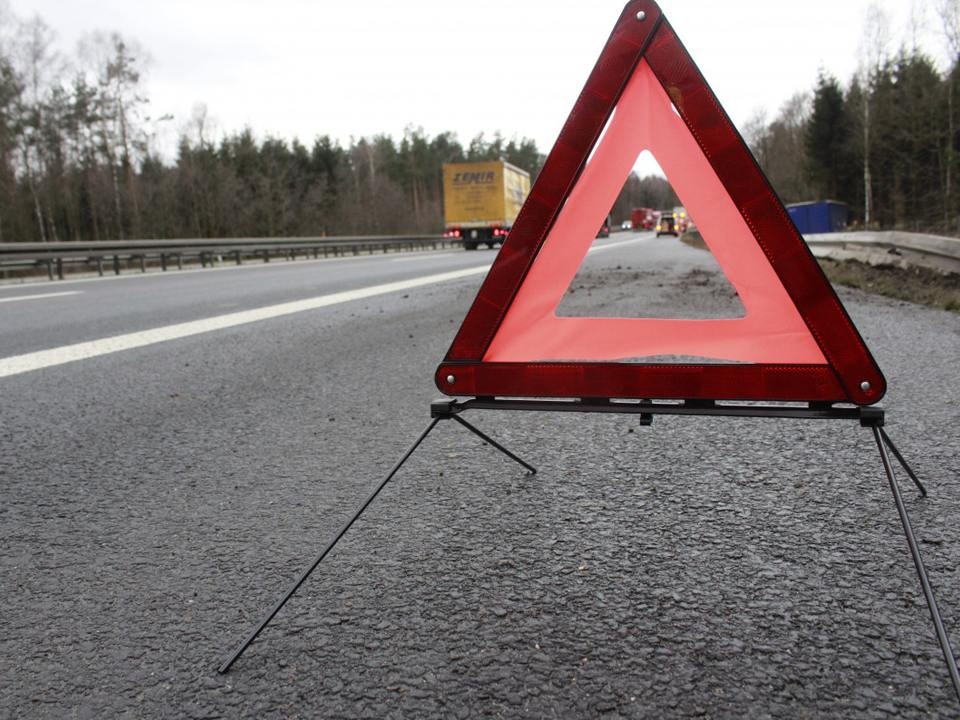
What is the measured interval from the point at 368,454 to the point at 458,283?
884cm

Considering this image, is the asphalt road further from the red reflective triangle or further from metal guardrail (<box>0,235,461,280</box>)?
metal guardrail (<box>0,235,461,280</box>)

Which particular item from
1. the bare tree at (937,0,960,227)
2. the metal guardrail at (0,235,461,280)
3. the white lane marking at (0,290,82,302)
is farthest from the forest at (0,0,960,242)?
the white lane marking at (0,290,82,302)

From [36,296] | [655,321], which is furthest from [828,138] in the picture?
[655,321]

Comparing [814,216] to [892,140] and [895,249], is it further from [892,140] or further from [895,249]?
[895,249]

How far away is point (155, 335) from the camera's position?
246 inches

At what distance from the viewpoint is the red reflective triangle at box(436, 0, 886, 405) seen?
163 centimetres

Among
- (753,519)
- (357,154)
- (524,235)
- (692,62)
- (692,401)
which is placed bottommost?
(753,519)

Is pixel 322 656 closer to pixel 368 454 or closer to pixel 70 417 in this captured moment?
pixel 368 454

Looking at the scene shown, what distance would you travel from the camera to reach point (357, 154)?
91.1 meters

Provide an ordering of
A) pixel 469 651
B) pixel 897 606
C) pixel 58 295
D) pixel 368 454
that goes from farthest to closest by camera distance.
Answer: pixel 58 295
pixel 368 454
pixel 897 606
pixel 469 651

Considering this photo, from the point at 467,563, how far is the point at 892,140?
196 ft

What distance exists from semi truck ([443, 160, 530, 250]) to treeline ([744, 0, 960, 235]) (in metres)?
19.6

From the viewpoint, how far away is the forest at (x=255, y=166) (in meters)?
43.2

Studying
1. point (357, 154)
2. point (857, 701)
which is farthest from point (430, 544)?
point (357, 154)
